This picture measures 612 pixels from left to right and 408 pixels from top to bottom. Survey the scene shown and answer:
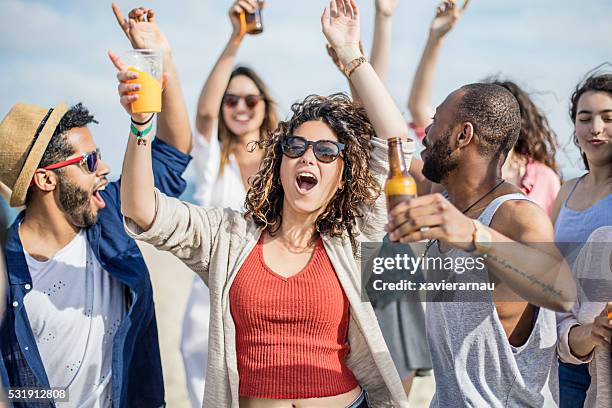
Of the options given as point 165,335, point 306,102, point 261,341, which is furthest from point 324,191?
point 165,335

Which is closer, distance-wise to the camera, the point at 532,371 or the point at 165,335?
the point at 532,371

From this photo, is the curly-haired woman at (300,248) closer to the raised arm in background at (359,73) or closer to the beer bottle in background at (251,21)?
the raised arm in background at (359,73)

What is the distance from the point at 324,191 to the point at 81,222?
1.28m

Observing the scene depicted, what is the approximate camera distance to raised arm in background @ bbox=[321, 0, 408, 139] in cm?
288

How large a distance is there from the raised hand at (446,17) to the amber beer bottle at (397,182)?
221cm

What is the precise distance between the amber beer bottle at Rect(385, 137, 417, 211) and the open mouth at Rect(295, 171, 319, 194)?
22.8 inches

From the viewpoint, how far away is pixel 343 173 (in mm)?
3031

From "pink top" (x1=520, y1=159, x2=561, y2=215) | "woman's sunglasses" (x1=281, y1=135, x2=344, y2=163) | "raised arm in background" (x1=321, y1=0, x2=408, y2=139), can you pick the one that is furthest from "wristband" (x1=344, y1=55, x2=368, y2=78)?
"pink top" (x1=520, y1=159, x2=561, y2=215)

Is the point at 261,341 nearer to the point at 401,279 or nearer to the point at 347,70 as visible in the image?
the point at 347,70

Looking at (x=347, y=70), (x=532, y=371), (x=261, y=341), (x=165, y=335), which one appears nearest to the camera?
(x=532, y=371)

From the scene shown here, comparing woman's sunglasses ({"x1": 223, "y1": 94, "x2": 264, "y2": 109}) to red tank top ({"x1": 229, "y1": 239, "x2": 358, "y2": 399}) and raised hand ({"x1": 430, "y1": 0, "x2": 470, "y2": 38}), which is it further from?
red tank top ({"x1": 229, "y1": 239, "x2": 358, "y2": 399})

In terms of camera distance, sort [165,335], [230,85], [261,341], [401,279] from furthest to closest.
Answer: [165,335], [230,85], [401,279], [261,341]

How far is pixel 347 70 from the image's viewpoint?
3016 millimetres

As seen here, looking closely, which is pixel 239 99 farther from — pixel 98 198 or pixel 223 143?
pixel 98 198
